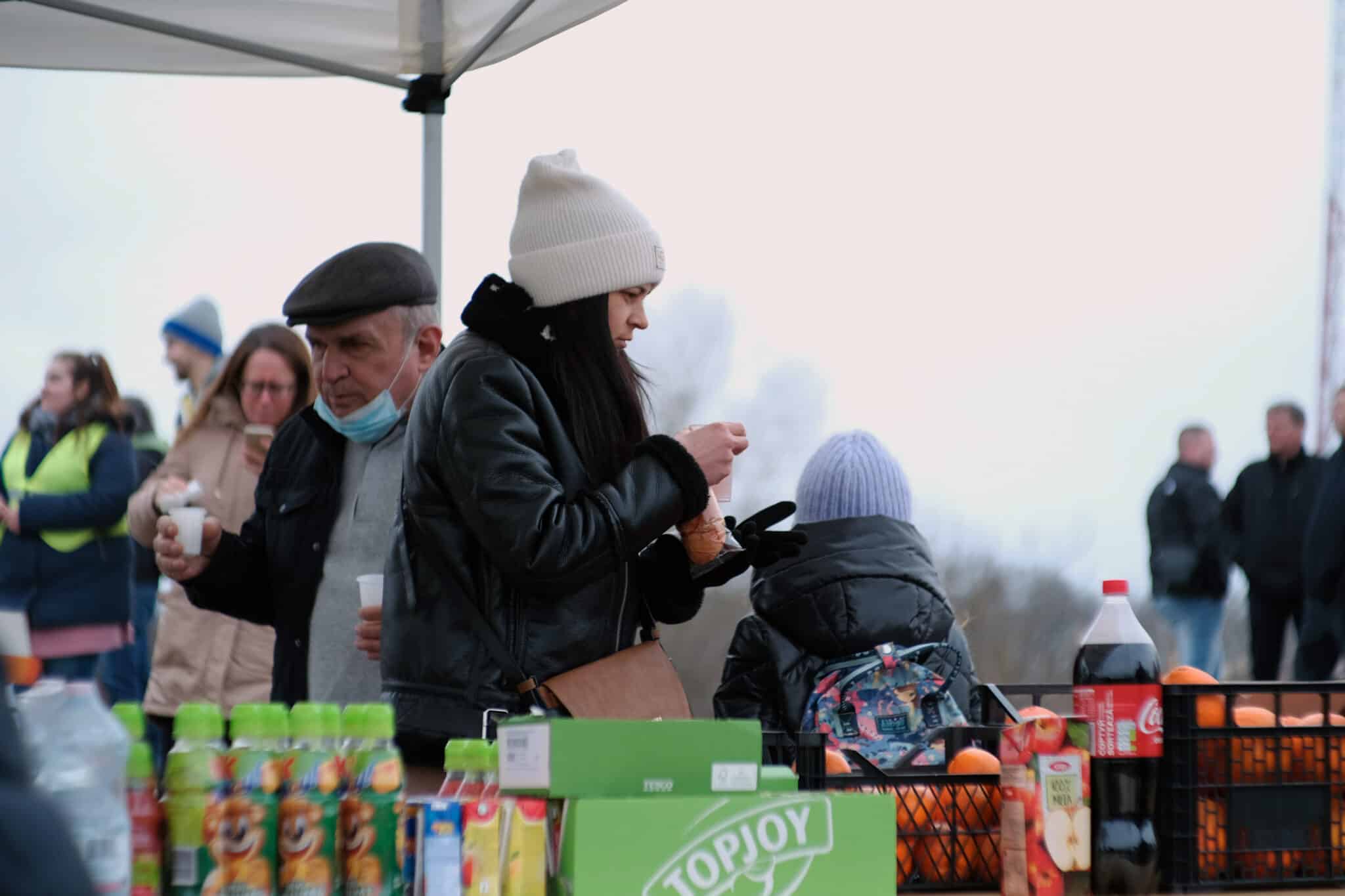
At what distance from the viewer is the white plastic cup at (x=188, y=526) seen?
2.68 m

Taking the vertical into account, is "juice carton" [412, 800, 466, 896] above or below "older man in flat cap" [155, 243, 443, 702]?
below

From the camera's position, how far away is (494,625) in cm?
208

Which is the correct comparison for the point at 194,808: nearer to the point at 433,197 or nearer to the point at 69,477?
the point at 433,197

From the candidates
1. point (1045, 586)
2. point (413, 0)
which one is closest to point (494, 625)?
point (413, 0)

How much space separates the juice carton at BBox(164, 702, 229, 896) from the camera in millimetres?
1244

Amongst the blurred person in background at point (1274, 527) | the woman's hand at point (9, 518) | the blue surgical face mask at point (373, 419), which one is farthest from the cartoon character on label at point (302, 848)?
the blurred person in background at point (1274, 527)

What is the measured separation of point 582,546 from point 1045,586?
4.26 m

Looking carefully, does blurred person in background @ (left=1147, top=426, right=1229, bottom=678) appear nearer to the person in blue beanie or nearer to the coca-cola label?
the person in blue beanie

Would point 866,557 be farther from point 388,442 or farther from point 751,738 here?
point 751,738

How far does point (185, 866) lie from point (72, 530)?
351cm

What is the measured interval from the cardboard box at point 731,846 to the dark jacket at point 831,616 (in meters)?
1.43

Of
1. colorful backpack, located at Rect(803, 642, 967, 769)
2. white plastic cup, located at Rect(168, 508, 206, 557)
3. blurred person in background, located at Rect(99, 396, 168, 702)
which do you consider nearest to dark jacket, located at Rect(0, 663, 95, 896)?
white plastic cup, located at Rect(168, 508, 206, 557)

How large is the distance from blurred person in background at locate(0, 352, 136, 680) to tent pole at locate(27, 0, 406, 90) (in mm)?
1415

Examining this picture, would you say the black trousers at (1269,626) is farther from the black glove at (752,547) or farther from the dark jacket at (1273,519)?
the black glove at (752,547)
